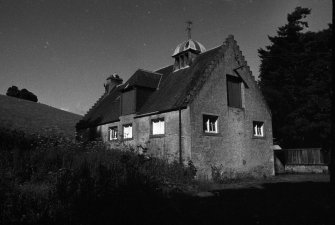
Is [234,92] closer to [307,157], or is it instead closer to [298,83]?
[307,157]

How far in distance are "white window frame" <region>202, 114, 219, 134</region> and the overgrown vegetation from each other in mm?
6312

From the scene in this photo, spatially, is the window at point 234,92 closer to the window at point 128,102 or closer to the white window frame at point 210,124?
the white window frame at point 210,124

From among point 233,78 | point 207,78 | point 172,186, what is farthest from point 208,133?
point 172,186

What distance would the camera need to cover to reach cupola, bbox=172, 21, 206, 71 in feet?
78.0

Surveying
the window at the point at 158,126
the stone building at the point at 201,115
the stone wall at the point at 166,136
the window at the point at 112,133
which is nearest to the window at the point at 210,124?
the stone building at the point at 201,115

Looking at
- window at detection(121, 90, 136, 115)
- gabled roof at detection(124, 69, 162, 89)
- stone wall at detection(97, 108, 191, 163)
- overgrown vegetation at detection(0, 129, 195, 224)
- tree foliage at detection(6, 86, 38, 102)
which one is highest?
tree foliage at detection(6, 86, 38, 102)

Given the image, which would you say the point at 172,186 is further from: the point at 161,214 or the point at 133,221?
the point at 133,221

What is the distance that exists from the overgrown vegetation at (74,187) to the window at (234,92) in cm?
945

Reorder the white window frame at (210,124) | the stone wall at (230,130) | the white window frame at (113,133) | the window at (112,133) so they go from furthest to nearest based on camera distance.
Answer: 1. the window at (112,133)
2. the white window frame at (113,133)
3. the white window frame at (210,124)
4. the stone wall at (230,130)

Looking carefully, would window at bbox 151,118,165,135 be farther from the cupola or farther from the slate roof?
the cupola

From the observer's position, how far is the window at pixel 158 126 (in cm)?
1995

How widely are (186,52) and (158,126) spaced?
23.5ft

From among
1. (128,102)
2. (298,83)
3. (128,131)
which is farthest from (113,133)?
(298,83)

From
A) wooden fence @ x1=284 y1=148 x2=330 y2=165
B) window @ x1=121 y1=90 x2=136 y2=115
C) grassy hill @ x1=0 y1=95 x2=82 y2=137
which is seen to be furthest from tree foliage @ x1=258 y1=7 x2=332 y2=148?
grassy hill @ x1=0 y1=95 x2=82 y2=137
